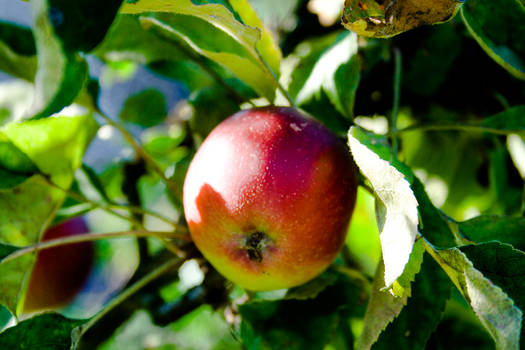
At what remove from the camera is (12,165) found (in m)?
0.66

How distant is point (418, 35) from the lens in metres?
0.93

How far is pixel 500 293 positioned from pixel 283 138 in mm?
258

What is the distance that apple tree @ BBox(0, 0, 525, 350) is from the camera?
0.48 meters

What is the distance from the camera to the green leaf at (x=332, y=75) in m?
0.65

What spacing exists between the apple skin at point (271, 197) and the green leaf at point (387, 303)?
0.08 meters

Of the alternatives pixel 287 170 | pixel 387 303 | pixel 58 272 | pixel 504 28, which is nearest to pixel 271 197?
pixel 287 170

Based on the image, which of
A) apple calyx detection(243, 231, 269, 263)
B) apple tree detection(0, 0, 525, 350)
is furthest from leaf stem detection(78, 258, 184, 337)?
apple calyx detection(243, 231, 269, 263)

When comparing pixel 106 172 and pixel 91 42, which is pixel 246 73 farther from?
pixel 106 172

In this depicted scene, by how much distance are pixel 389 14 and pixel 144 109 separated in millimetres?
805

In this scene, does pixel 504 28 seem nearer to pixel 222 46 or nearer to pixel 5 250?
pixel 222 46

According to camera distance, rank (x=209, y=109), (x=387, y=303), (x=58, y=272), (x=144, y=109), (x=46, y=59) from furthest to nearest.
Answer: (x=144, y=109) → (x=58, y=272) → (x=209, y=109) → (x=387, y=303) → (x=46, y=59)

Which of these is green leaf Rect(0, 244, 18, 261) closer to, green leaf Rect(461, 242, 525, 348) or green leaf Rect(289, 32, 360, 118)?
green leaf Rect(289, 32, 360, 118)

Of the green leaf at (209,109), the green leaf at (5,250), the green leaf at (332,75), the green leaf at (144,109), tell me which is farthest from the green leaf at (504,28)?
the green leaf at (144,109)

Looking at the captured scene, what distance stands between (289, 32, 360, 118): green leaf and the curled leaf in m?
0.15
